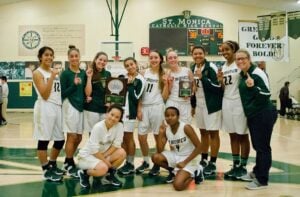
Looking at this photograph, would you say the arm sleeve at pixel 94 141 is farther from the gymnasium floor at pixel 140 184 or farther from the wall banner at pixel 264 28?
the wall banner at pixel 264 28

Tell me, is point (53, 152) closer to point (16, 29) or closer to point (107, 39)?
point (107, 39)

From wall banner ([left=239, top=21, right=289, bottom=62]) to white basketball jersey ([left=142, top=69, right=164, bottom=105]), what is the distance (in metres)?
1.67

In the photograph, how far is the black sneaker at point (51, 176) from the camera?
5386mm

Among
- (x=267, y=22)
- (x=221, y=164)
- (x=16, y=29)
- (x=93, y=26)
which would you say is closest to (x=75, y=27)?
(x=93, y=26)

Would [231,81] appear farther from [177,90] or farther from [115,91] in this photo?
[115,91]

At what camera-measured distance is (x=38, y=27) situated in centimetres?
2038

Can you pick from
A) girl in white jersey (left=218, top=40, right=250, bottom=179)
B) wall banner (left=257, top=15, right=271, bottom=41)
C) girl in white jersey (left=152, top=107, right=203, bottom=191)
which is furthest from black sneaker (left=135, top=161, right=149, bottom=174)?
wall banner (left=257, top=15, right=271, bottom=41)

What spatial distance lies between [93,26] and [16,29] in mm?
3865

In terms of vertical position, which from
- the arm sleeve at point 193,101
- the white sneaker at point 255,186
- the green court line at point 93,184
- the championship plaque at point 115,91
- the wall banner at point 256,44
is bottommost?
the green court line at point 93,184

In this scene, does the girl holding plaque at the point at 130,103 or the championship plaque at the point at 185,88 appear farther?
the girl holding plaque at the point at 130,103

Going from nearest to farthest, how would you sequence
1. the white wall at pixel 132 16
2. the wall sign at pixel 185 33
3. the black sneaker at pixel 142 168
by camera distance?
the black sneaker at pixel 142 168, the wall sign at pixel 185 33, the white wall at pixel 132 16

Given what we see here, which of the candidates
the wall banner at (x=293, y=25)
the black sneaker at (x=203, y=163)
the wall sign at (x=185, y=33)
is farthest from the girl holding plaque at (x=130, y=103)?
the wall sign at (x=185, y=33)

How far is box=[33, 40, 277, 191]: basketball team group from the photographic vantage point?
16.5 feet

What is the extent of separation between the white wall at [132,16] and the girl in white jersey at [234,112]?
1464 cm
